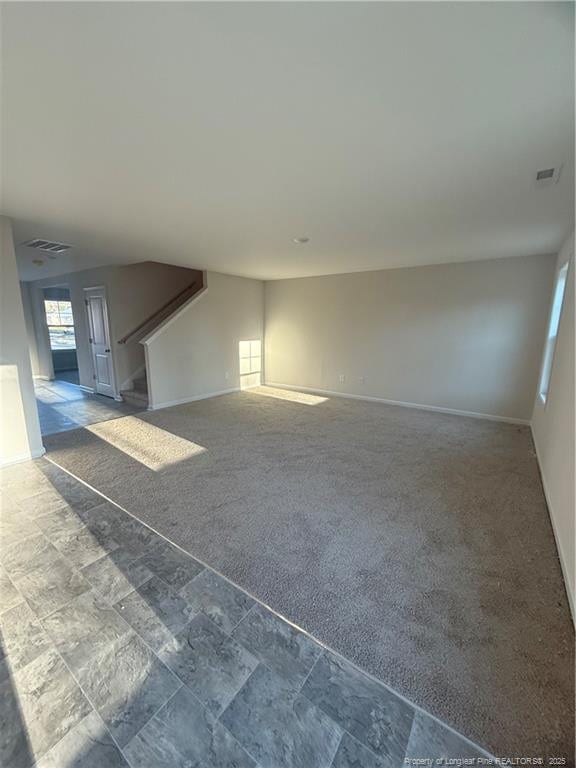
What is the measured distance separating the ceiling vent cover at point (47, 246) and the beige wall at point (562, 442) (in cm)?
561

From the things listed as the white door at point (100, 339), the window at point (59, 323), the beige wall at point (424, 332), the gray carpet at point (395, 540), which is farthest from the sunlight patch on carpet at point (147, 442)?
the window at point (59, 323)

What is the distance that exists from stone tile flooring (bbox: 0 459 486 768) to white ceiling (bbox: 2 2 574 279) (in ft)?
8.01

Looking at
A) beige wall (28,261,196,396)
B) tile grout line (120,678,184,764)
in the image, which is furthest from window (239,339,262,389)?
tile grout line (120,678,184,764)

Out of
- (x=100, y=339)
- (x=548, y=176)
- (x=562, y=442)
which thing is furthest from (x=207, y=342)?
(x=562, y=442)

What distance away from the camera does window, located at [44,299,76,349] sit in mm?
7781

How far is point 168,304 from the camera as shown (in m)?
6.50

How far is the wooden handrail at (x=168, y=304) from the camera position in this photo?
5.93m

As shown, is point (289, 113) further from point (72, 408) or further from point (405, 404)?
point (72, 408)

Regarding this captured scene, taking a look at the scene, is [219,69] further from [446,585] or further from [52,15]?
[446,585]

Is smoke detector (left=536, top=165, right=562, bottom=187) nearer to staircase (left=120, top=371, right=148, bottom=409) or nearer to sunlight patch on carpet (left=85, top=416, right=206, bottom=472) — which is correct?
sunlight patch on carpet (left=85, top=416, right=206, bottom=472)

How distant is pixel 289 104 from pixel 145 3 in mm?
626

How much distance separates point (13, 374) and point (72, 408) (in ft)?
7.65

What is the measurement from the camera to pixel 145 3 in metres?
0.93

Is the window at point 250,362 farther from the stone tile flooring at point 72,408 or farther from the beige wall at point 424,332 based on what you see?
the stone tile flooring at point 72,408
